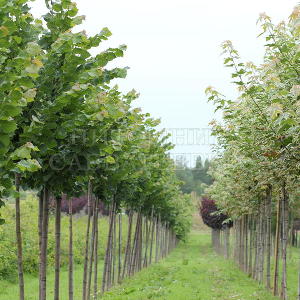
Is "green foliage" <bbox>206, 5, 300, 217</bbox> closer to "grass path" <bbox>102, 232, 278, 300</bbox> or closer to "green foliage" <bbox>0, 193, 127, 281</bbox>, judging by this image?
"grass path" <bbox>102, 232, 278, 300</bbox>

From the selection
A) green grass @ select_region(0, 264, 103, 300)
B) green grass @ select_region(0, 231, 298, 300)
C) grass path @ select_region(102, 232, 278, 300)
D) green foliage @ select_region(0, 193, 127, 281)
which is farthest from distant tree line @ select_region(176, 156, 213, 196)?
grass path @ select_region(102, 232, 278, 300)

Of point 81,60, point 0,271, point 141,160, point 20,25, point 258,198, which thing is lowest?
point 0,271

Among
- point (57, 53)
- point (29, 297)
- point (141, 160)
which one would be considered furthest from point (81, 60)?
point (29, 297)

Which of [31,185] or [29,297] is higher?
[31,185]

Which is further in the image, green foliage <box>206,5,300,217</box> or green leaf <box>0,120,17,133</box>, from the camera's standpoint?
green foliage <box>206,5,300,217</box>

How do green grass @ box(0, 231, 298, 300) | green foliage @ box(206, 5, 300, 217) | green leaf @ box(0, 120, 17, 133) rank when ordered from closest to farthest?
green leaf @ box(0, 120, 17, 133), green foliage @ box(206, 5, 300, 217), green grass @ box(0, 231, 298, 300)

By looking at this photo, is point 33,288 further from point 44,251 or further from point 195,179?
point 195,179

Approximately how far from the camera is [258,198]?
16.8 meters

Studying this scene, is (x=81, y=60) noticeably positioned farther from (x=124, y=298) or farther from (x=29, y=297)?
(x=29, y=297)

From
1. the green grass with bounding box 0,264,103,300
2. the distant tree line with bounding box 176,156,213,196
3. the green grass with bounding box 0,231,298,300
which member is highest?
the distant tree line with bounding box 176,156,213,196

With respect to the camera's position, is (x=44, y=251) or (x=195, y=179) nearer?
(x=44, y=251)

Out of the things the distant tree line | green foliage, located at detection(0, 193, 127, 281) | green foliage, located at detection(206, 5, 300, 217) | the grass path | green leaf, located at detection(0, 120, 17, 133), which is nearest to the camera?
green leaf, located at detection(0, 120, 17, 133)

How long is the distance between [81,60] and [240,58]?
9.24ft

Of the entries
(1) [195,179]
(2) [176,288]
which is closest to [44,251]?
(2) [176,288]
